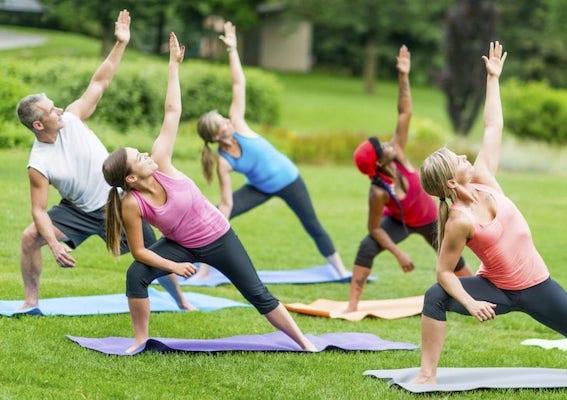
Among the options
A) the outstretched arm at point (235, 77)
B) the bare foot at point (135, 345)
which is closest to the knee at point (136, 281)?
the bare foot at point (135, 345)

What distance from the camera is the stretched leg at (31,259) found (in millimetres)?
8484

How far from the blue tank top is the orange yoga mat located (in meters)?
1.33

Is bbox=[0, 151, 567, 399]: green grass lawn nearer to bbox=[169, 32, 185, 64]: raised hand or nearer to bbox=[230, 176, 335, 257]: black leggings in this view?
bbox=[230, 176, 335, 257]: black leggings

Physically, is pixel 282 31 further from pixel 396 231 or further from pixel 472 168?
pixel 472 168

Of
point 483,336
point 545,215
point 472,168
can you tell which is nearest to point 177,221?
point 472,168

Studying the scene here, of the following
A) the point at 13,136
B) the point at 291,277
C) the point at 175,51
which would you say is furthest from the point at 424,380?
the point at 13,136

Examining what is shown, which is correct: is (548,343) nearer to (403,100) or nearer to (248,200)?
(403,100)

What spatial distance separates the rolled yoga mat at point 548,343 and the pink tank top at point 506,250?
1876 mm

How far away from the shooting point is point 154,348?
7.57 m

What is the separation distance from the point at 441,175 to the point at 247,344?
2134 mm

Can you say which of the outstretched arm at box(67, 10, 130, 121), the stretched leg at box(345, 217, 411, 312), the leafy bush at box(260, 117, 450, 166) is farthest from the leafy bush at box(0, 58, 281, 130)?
the outstretched arm at box(67, 10, 130, 121)

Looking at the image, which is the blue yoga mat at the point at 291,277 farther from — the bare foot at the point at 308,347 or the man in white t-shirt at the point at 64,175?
the bare foot at the point at 308,347

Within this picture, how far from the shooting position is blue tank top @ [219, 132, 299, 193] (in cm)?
1097

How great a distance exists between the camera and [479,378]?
283 inches
